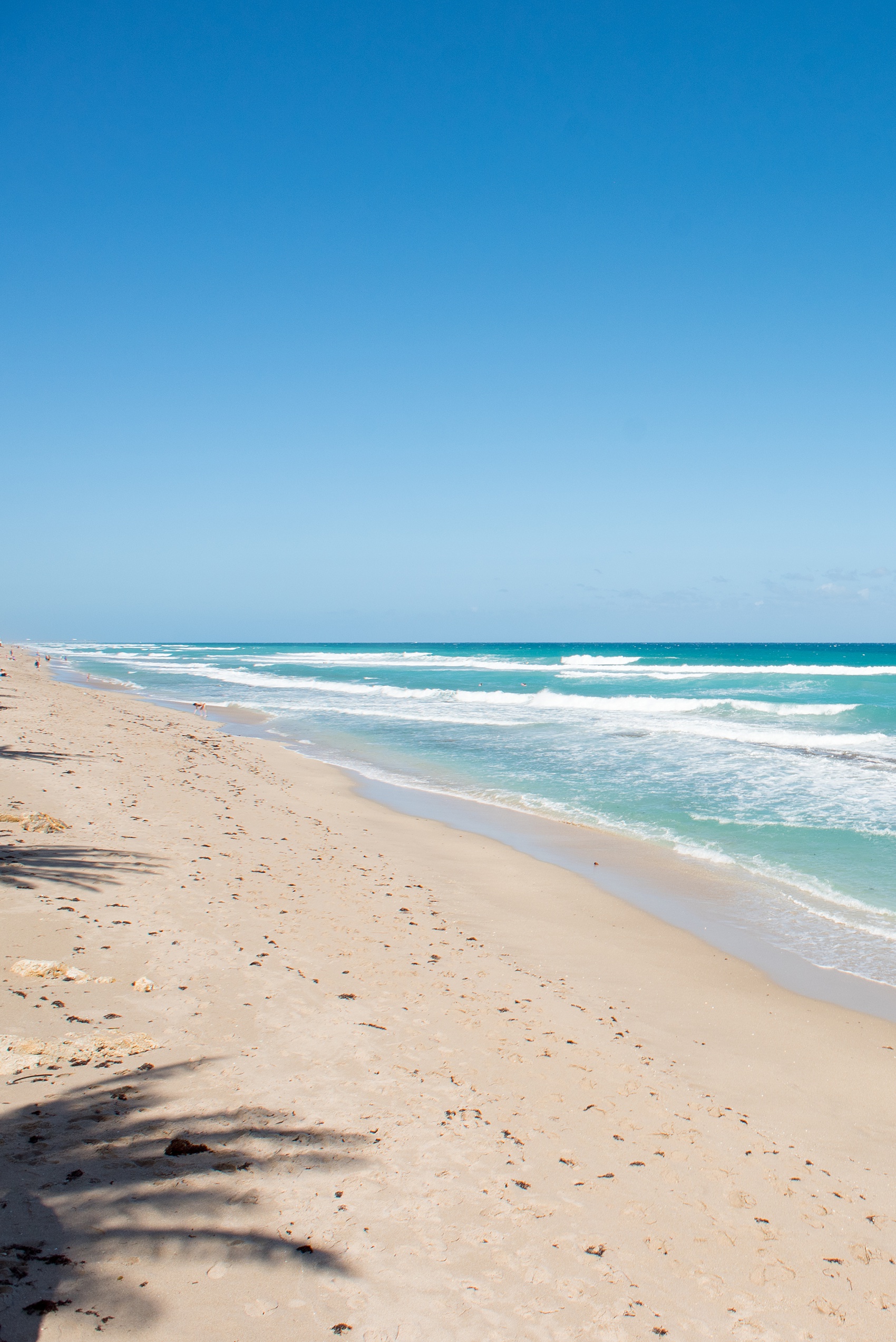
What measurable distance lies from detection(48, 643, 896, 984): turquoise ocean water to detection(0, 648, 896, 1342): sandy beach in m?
2.93

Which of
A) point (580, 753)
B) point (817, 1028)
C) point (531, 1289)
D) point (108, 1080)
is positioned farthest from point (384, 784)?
point (531, 1289)

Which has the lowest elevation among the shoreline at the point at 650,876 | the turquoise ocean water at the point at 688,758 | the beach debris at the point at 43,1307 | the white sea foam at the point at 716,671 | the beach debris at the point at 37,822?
the shoreline at the point at 650,876

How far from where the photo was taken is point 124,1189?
3139mm

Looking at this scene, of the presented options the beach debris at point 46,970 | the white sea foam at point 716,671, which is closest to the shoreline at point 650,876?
the beach debris at point 46,970

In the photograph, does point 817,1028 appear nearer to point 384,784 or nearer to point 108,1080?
point 108,1080

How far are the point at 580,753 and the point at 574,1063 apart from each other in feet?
51.9

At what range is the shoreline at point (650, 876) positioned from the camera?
6.88 metres

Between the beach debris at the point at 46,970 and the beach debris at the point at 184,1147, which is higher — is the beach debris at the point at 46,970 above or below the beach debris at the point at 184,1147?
above

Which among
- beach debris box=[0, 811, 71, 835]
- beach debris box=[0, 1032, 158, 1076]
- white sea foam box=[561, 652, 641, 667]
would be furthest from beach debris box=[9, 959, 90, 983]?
white sea foam box=[561, 652, 641, 667]

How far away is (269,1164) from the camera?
3.41 metres

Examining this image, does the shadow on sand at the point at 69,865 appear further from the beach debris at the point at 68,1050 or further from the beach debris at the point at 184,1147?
the beach debris at the point at 184,1147

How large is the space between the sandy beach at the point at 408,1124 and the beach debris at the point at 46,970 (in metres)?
0.04

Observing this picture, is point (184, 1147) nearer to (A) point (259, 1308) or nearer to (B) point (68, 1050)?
(A) point (259, 1308)

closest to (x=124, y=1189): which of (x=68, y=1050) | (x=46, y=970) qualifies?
(x=68, y=1050)
